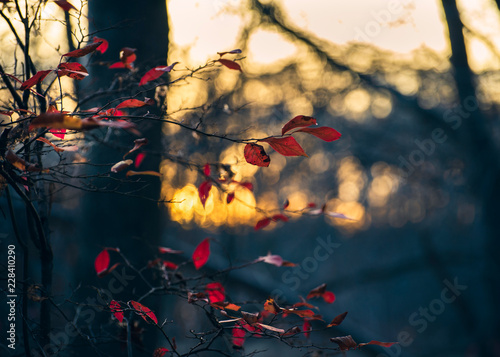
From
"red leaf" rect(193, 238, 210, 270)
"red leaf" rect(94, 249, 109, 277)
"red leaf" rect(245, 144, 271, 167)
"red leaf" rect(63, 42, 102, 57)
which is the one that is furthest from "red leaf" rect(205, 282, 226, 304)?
"red leaf" rect(63, 42, 102, 57)

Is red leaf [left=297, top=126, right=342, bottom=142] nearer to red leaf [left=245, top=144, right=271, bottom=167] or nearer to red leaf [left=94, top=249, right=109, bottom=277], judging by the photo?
red leaf [left=245, top=144, right=271, bottom=167]

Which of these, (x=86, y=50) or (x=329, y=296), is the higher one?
(x=86, y=50)

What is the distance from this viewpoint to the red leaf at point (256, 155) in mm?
885

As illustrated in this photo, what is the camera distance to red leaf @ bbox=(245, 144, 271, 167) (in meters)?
0.89

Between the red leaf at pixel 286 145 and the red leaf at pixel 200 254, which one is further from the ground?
the red leaf at pixel 286 145

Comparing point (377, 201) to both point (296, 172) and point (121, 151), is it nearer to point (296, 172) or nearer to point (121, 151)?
point (296, 172)

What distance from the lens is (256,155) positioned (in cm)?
90

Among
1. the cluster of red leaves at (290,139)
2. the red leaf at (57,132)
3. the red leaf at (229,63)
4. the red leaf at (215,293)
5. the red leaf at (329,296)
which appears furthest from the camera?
the red leaf at (329,296)

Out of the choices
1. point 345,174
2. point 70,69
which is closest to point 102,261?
point 70,69

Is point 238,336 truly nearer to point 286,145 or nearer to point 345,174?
point 286,145

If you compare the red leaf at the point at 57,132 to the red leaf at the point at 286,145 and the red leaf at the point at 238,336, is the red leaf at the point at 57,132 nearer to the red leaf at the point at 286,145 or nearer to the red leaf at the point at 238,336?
the red leaf at the point at 286,145

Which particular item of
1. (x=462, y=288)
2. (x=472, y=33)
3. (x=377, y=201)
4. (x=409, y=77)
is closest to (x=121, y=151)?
(x=472, y=33)

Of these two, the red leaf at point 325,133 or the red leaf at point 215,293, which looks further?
the red leaf at point 215,293

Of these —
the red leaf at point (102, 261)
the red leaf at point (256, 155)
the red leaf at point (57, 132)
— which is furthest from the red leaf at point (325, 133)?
the red leaf at point (102, 261)
